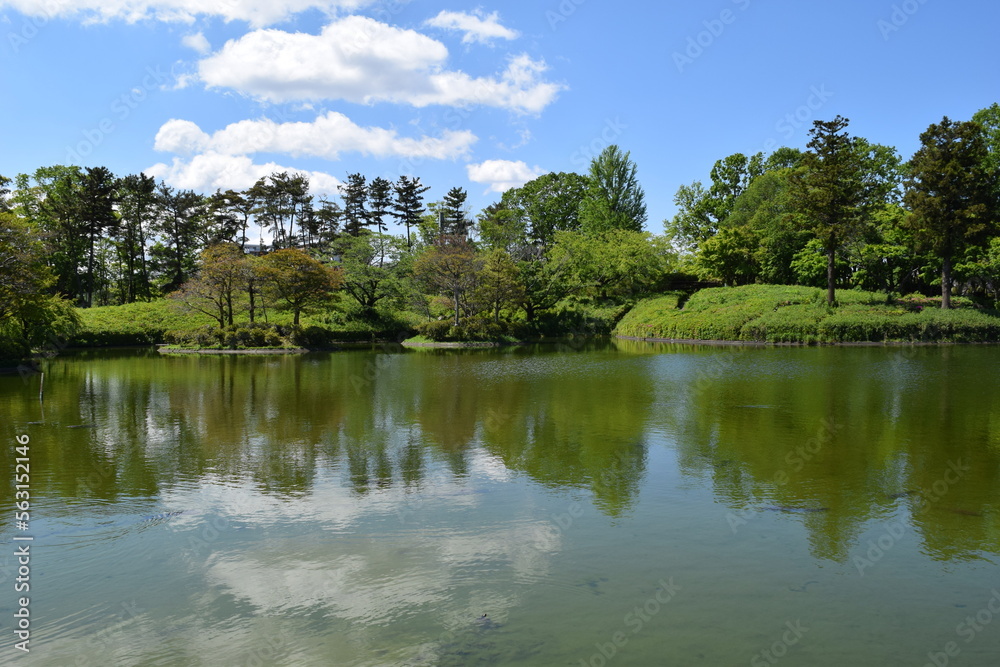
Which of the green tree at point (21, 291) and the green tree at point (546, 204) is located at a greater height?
the green tree at point (546, 204)

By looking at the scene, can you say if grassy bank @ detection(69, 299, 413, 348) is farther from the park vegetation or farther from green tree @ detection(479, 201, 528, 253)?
green tree @ detection(479, 201, 528, 253)

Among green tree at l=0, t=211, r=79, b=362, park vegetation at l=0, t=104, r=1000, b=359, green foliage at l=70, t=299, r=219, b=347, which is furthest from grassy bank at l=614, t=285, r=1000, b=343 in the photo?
green tree at l=0, t=211, r=79, b=362

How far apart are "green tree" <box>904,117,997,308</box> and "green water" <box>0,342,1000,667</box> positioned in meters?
21.8

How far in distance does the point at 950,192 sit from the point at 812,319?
31.5 ft

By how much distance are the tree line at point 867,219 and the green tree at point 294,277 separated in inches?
1124

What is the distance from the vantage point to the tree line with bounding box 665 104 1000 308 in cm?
3238

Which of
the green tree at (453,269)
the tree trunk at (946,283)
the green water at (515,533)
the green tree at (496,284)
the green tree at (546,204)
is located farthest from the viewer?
the green tree at (546,204)

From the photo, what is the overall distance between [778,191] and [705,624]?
49.4 m

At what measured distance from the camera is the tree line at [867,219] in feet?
106

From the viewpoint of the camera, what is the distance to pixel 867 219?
3691 cm
